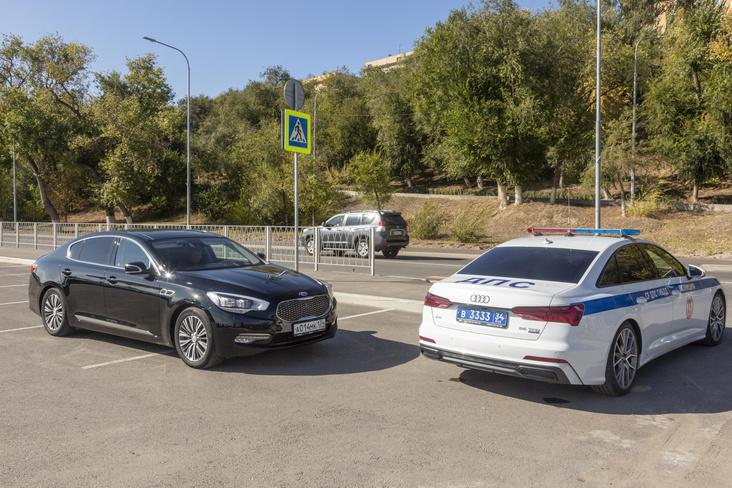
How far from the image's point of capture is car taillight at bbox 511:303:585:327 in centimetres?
510

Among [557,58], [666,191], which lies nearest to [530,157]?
[557,58]

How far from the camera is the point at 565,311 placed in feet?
16.8

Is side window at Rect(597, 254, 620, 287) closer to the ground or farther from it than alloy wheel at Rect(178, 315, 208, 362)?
farther from it

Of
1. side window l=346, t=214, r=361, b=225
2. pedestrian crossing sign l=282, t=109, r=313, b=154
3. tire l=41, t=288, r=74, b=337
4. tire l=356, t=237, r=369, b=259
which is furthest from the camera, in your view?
side window l=346, t=214, r=361, b=225

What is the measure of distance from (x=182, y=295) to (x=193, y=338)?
0.49 metres

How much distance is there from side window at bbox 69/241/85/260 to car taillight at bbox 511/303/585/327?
240 inches

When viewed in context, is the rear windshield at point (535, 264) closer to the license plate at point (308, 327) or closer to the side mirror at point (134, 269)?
the license plate at point (308, 327)

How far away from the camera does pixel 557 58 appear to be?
35719 millimetres

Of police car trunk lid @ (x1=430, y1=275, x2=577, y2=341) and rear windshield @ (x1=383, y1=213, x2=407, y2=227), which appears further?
rear windshield @ (x1=383, y1=213, x2=407, y2=227)

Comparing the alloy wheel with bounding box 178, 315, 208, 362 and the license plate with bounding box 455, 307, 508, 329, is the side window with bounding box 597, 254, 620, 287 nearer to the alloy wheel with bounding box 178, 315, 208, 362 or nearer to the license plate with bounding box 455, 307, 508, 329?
the license plate with bounding box 455, 307, 508, 329

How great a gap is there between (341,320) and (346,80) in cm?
6978

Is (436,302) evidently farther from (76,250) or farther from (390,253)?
(390,253)

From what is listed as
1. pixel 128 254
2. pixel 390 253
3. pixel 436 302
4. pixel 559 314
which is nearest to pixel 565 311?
pixel 559 314

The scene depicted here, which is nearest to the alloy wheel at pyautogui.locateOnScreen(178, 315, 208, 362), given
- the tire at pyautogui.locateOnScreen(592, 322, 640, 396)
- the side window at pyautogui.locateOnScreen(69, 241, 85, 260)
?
the side window at pyautogui.locateOnScreen(69, 241, 85, 260)
